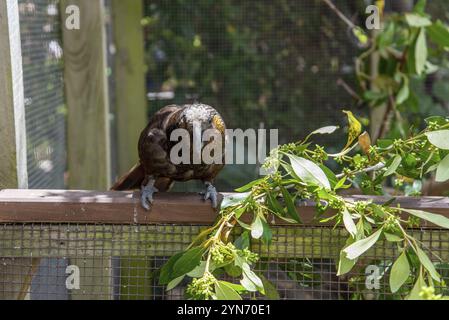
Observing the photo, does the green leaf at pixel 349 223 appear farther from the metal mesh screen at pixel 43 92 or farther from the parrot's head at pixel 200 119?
the metal mesh screen at pixel 43 92

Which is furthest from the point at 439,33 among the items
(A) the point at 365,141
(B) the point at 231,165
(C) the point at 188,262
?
(C) the point at 188,262

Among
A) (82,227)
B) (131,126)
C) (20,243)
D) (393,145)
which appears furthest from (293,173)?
(131,126)

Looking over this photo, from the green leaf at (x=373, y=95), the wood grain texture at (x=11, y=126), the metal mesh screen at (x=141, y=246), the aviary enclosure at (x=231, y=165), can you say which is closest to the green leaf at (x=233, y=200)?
the aviary enclosure at (x=231, y=165)

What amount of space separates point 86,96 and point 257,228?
1.09 meters

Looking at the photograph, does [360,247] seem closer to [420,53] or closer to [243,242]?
[243,242]

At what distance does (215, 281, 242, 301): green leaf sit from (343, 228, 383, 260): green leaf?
199 mm

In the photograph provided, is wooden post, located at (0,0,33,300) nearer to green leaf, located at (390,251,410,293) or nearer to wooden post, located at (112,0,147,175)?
green leaf, located at (390,251,410,293)

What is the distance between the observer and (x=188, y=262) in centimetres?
122

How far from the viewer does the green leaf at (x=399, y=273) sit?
3.79 feet

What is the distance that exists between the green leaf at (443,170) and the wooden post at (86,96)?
3.94ft

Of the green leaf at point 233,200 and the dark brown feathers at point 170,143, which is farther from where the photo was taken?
the dark brown feathers at point 170,143

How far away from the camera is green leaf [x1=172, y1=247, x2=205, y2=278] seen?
4.00 ft
